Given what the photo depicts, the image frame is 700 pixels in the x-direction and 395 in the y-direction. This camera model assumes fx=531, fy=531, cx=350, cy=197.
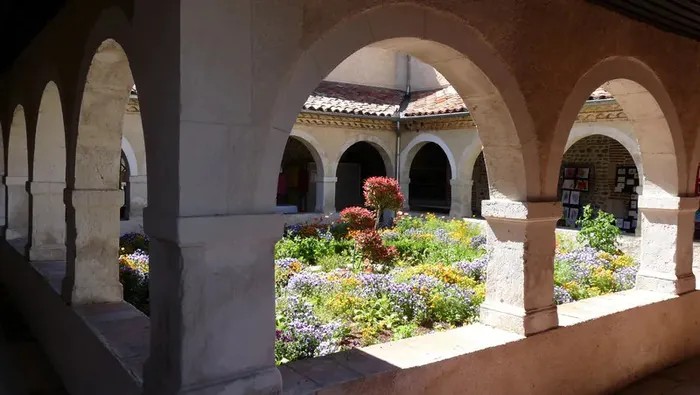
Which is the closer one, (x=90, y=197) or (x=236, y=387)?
(x=236, y=387)

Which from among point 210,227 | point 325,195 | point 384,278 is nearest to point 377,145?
point 325,195

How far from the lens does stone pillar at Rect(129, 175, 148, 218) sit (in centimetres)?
1053

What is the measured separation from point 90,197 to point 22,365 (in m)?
1.63

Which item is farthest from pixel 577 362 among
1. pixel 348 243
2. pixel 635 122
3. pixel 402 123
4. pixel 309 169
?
pixel 309 169

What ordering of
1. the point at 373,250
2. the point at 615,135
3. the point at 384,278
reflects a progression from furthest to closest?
the point at 615,135, the point at 373,250, the point at 384,278

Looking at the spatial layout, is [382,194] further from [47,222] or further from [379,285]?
[47,222]

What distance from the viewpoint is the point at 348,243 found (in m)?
8.82

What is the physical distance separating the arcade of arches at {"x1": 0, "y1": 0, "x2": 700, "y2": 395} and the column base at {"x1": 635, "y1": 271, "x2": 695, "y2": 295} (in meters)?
0.02

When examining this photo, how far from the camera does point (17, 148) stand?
6.00 meters

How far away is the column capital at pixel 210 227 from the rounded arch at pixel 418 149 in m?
11.0

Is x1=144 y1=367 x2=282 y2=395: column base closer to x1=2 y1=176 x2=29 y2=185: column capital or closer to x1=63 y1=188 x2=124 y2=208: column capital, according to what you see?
x1=63 y1=188 x2=124 y2=208: column capital

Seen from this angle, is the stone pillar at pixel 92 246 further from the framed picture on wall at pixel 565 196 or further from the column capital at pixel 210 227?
the framed picture on wall at pixel 565 196

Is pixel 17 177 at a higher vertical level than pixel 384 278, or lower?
higher

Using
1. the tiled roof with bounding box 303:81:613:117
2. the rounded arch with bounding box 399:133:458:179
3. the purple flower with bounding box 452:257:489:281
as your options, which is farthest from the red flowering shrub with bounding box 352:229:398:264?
the rounded arch with bounding box 399:133:458:179
